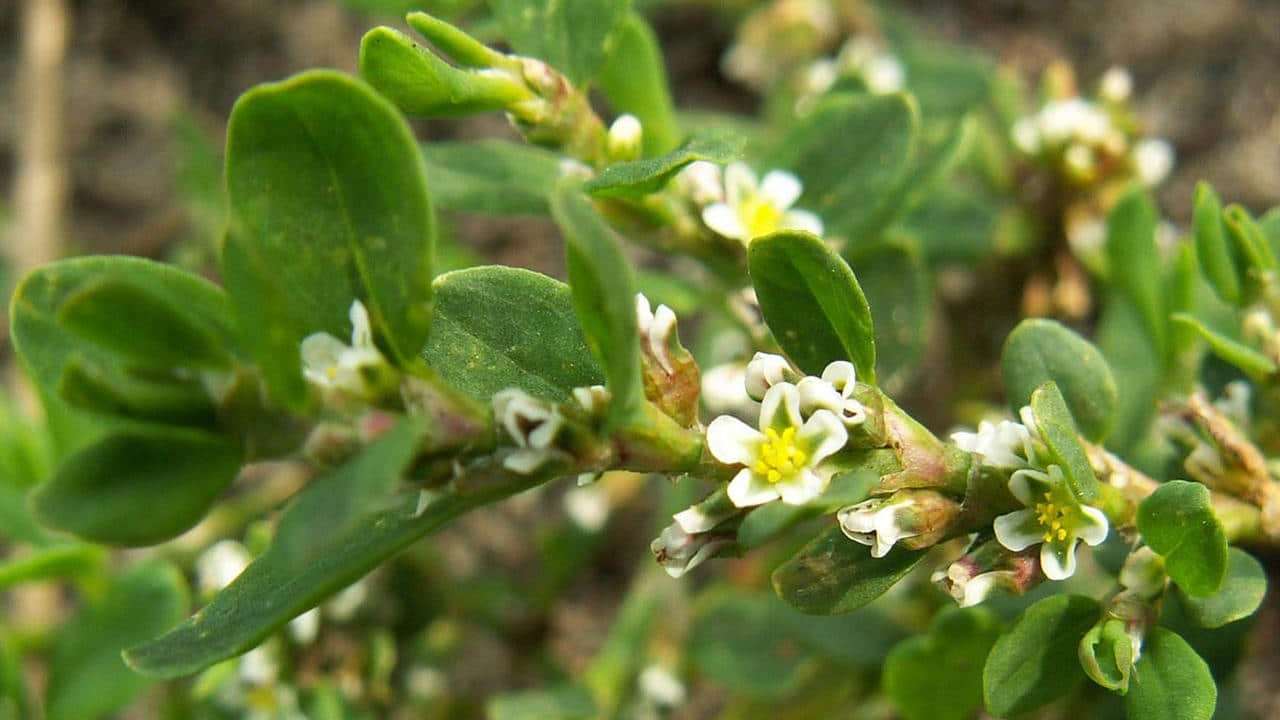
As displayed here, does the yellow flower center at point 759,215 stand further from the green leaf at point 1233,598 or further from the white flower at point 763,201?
the green leaf at point 1233,598

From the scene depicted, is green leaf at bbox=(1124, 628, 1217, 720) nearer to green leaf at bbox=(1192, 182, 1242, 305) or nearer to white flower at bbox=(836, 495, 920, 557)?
white flower at bbox=(836, 495, 920, 557)

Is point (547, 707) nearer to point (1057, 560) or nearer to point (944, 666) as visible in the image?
point (944, 666)

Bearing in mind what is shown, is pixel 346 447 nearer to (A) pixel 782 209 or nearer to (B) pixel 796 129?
(A) pixel 782 209

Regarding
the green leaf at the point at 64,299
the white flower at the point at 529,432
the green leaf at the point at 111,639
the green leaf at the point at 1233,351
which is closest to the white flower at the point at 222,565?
the green leaf at the point at 111,639

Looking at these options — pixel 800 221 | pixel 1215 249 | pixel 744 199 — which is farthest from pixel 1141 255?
pixel 744 199

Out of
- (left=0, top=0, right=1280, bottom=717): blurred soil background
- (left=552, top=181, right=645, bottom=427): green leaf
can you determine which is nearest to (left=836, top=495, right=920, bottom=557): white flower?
(left=552, top=181, right=645, bottom=427): green leaf

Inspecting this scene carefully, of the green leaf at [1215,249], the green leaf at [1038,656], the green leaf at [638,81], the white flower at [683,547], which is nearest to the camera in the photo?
Answer: the white flower at [683,547]
